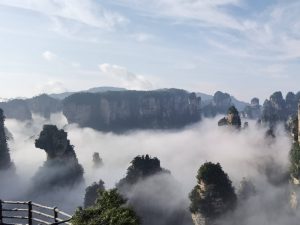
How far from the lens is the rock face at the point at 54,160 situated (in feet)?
414

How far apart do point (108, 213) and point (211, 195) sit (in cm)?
6786

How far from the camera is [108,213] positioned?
2394cm

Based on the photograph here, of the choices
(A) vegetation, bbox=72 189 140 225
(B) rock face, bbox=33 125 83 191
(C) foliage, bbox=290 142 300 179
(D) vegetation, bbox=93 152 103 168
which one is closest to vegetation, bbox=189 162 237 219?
(C) foliage, bbox=290 142 300 179

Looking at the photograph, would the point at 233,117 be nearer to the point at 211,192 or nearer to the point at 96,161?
the point at 96,161

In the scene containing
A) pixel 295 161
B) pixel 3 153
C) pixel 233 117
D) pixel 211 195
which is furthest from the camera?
pixel 233 117

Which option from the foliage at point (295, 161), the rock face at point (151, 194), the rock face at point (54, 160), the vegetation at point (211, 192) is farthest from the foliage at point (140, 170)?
the foliage at point (295, 161)

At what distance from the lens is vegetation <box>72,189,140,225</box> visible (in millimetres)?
23475

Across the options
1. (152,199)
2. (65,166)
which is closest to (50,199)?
(65,166)

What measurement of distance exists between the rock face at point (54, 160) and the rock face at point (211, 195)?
4656 cm

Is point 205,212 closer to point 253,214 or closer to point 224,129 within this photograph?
point 253,214

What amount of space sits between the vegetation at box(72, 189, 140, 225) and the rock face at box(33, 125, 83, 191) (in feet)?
334

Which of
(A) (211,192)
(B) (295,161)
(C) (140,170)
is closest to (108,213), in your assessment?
(A) (211,192)

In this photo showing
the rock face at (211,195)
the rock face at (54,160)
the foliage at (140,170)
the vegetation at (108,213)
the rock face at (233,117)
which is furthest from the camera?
the rock face at (233,117)

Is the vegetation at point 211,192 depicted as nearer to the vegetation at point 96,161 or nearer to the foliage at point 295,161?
the foliage at point 295,161
